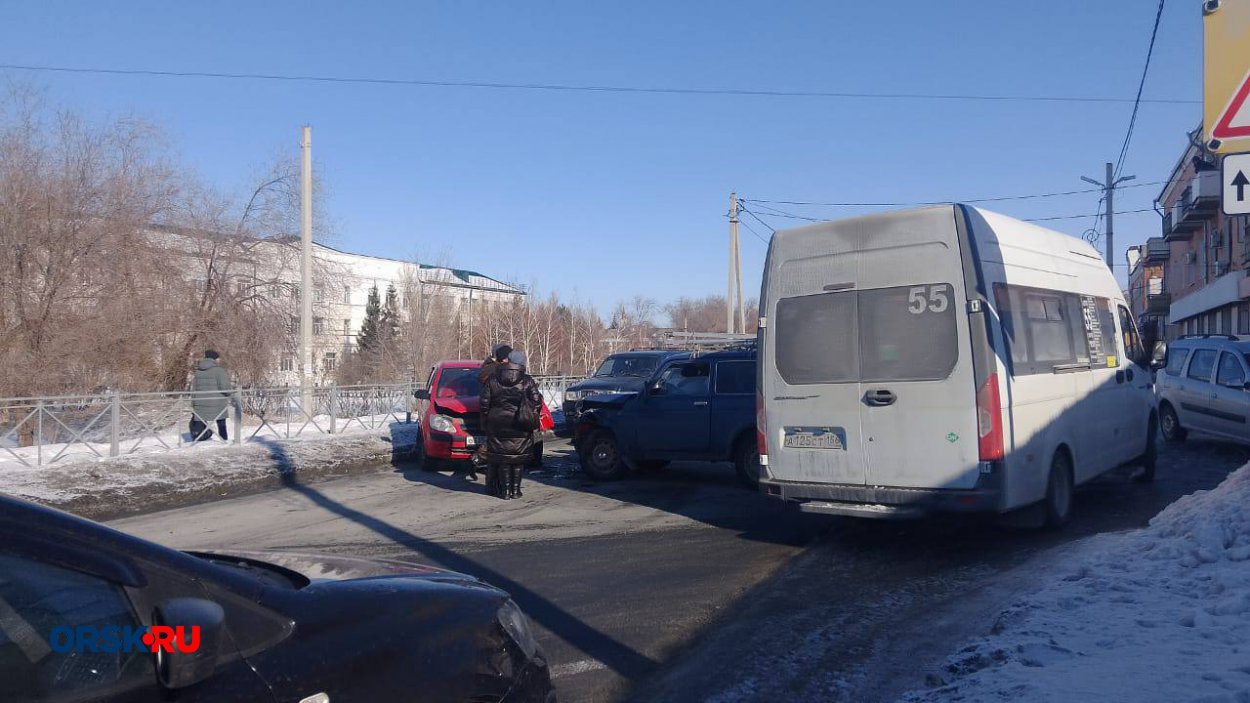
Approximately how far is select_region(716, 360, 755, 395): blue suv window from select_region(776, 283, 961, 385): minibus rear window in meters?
3.99

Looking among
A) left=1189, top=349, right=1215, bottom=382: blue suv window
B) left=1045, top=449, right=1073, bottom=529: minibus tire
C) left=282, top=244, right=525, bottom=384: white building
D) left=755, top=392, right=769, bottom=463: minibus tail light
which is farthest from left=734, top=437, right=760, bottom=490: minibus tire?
left=282, top=244, right=525, bottom=384: white building

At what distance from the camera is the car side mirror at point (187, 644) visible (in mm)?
2197

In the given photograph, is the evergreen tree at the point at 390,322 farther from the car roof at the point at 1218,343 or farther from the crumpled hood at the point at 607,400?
the car roof at the point at 1218,343

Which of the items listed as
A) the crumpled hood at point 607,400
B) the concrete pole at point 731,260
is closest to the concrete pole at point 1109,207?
the concrete pole at point 731,260

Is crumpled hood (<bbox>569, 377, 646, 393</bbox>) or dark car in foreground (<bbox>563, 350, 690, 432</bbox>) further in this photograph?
dark car in foreground (<bbox>563, 350, 690, 432</bbox>)

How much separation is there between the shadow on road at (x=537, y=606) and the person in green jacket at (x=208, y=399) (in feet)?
19.2

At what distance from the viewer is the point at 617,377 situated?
63.5 feet

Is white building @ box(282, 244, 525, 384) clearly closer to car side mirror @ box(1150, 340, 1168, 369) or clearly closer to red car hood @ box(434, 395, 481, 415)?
red car hood @ box(434, 395, 481, 415)

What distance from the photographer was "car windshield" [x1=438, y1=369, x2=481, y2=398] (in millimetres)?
15188

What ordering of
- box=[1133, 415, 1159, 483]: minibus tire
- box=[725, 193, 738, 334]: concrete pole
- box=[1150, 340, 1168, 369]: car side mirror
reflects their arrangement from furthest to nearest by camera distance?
box=[725, 193, 738, 334]: concrete pole, box=[1133, 415, 1159, 483]: minibus tire, box=[1150, 340, 1168, 369]: car side mirror

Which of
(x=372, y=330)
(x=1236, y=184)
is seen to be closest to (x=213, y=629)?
(x=1236, y=184)

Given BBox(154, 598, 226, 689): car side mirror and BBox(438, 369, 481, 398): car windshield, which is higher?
BBox(438, 369, 481, 398): car windshield

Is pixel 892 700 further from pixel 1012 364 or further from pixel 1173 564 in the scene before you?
pixel 1012 364

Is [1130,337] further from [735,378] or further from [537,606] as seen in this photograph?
[537,606]
